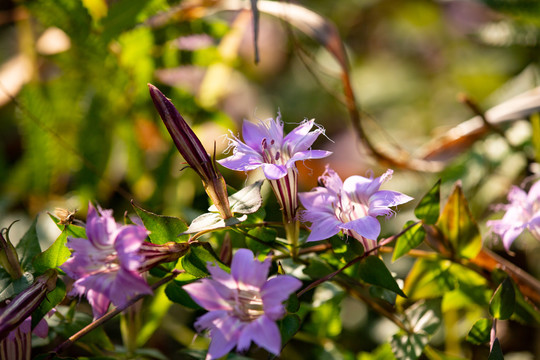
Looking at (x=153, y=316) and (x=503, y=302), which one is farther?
(x=153, y=316)

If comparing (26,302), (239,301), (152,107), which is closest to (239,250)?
(239,301)

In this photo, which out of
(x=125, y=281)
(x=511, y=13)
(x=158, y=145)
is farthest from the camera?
(x=158, y=145)

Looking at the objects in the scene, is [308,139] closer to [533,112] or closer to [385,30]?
[533,112]

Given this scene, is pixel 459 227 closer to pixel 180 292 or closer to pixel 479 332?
pixel 479 332

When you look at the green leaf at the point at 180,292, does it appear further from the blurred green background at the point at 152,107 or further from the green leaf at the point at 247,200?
the blurred green background at the point at 152,107

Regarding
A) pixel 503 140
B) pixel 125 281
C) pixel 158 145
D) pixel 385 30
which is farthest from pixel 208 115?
pixel 385 30

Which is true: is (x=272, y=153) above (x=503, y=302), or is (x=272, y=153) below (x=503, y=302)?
above
